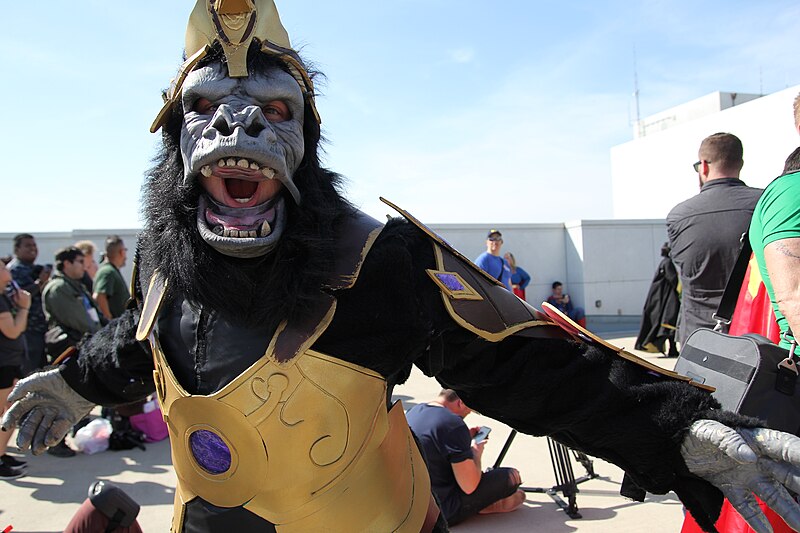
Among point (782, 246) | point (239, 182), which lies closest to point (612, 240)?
point (782, 246)

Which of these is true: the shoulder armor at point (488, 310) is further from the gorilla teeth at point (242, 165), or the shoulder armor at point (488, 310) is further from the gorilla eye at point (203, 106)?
the gorilla eye at point (203, 106)

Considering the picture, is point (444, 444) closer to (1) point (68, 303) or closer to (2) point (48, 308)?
(1) point (68, 303)

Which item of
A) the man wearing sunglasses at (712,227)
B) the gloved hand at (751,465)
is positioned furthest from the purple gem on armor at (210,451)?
the man wearing sunglasses at (712,227)

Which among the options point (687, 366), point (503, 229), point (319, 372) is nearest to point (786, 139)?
point (503, 229)

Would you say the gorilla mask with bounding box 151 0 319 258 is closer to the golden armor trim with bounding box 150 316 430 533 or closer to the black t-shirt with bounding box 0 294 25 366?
the golden armor trim with bounding box 150 316 430 533

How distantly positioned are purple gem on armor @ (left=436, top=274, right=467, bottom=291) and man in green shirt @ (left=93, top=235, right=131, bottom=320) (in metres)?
4.76

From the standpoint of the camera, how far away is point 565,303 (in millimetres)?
11438

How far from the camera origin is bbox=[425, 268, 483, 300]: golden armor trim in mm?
1503

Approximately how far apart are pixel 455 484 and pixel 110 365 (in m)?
2.26

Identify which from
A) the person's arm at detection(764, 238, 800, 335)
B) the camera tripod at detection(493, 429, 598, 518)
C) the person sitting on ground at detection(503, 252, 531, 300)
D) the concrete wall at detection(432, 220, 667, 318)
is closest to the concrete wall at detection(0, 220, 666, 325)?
the concrete wall at detection(432, 220, 667, 318)

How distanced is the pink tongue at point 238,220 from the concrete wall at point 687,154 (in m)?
14.9

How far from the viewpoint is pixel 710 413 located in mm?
1436

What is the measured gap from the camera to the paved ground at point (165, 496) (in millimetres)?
3516

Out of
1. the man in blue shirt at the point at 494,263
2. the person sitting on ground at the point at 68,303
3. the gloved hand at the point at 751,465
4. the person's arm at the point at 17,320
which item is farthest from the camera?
the man in blue shirt at the point at 494,263
